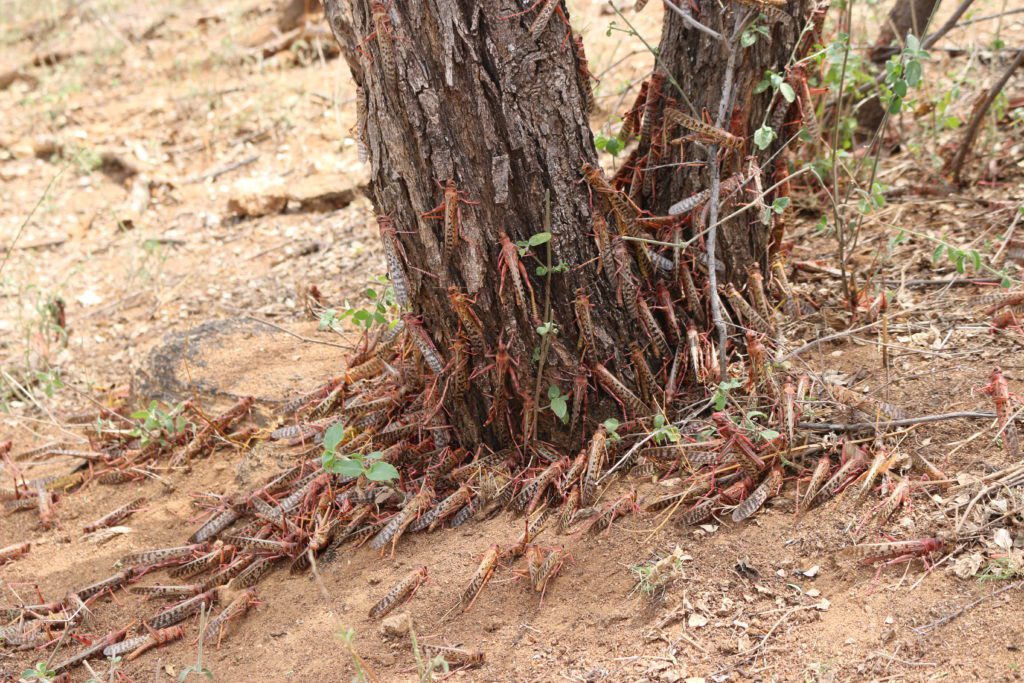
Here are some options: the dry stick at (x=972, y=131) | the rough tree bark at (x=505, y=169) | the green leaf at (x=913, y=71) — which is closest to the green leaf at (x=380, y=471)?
the rough tree bark at (x=505, y=169)

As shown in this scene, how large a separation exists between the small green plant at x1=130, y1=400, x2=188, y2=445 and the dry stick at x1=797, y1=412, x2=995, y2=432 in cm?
250

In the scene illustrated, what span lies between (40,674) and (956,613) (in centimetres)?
238

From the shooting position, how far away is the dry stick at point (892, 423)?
268 cm

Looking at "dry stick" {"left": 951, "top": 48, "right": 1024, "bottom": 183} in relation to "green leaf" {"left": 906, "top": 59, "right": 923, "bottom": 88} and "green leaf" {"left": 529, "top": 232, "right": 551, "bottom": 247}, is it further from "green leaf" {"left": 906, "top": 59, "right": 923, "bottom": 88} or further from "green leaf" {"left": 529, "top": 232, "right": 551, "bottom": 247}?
"green leaf" {"left": 529, "top": 232, "right": 551, "bottom": 247}

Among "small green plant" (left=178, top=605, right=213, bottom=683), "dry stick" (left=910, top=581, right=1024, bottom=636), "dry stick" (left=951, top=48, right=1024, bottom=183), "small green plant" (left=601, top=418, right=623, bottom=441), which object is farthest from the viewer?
"dry stick" (left=951, top=48, right=1024, bottom=183)

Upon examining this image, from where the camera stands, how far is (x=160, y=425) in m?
3.88

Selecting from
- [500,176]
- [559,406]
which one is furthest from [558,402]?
[500,176]

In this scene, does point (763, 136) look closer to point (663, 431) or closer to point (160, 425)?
point (663, 431)

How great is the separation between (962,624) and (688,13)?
78.0 inches

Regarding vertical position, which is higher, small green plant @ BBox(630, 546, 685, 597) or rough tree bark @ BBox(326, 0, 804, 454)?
rough tree bark @ BBox(326, 0, 804, 454)

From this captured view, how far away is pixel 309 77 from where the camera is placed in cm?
731

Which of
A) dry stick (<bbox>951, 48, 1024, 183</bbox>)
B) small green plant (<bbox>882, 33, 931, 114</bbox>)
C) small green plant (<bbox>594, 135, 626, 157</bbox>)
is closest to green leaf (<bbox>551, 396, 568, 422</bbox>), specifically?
small green plant (<bbox>594, 135, 626, 157</bbox>)

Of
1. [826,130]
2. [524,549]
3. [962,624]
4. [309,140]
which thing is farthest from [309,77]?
[962,624]

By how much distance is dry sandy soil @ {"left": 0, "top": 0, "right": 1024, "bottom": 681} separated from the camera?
232 cm
